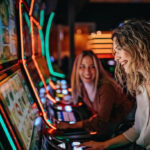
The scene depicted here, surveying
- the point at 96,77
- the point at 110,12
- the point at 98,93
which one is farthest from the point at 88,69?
the point at 110,12

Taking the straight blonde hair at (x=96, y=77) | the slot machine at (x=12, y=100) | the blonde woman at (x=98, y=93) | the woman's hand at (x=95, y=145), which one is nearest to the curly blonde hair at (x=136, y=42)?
the woman's hand at (x=95, y=145)

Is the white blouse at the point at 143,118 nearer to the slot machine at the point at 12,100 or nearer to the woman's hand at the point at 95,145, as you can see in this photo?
the woman's hand at the point at 95,145

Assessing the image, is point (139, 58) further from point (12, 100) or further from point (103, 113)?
point (103, 113)

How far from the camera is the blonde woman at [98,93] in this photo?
5.16 feet

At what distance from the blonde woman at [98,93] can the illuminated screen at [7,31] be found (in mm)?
715

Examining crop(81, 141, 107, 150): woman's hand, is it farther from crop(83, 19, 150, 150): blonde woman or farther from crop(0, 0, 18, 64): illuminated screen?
crop(0, 0, 18, 64): illuminated screen

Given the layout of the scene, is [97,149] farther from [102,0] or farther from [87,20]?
[87,20]

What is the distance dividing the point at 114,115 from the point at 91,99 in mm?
264

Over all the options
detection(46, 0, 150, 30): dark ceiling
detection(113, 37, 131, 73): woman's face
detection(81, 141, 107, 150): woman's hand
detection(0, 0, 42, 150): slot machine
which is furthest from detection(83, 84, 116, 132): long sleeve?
detection(46, 0, 150, 30): dark ceiling

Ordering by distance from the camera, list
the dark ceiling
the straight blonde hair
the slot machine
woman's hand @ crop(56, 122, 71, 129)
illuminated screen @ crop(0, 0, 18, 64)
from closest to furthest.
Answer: the slot machine < illuminated screen @ crop(0, 0, 18, 64) < woman's hand @ crop(56, 122, 71, 129) < the straight blonde hair < the dark ceiling

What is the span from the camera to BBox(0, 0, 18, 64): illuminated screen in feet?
3.37

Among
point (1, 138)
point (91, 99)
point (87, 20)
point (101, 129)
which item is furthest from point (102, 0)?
point (1, 138)

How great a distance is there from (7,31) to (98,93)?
3.03ft

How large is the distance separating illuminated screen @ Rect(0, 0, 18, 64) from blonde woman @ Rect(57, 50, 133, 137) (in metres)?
0.72
